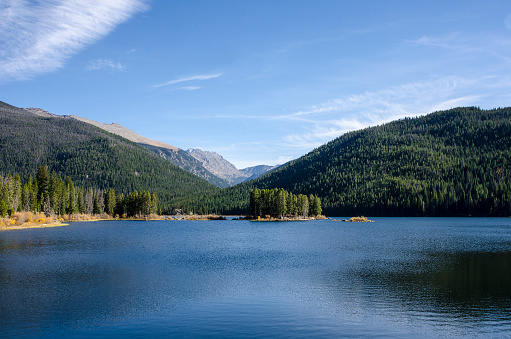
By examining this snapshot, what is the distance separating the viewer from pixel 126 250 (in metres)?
65.1

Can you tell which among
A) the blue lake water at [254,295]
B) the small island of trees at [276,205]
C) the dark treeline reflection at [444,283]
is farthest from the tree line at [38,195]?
the dark treeline reflection at [444,283]

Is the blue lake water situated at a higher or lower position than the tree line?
lower

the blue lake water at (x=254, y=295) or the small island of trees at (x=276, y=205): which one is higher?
the small island of trees at (x=276, y=205)

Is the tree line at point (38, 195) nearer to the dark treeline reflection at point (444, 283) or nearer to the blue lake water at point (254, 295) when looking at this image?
the blue lake water at point (254, 295)

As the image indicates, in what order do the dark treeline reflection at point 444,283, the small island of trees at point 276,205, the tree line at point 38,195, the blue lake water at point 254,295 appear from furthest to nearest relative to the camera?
the small island of trees at point 276,205 → the tree line at point 38,195 → the dark treeline reflection at point 444,283 → the blue lake water at point 254,295

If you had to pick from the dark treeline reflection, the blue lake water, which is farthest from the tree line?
the dark treeline reflection

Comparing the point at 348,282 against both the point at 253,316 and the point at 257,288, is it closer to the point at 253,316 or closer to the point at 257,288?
the point at 257,288

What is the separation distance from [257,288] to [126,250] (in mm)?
37381

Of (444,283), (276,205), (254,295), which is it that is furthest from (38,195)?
(444,283)

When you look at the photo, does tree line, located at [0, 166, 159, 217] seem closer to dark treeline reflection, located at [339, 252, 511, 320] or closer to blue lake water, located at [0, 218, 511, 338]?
blue lake water, located at [0, 218, 511, 338]

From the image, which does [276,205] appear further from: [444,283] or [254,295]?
[254,295]

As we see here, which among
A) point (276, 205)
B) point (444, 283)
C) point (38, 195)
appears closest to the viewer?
point (444, 283)

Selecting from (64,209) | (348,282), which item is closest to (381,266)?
(348,282)

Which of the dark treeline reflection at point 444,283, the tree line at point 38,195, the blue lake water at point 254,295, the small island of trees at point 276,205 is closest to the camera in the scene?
the blue lake water at point 254,295
